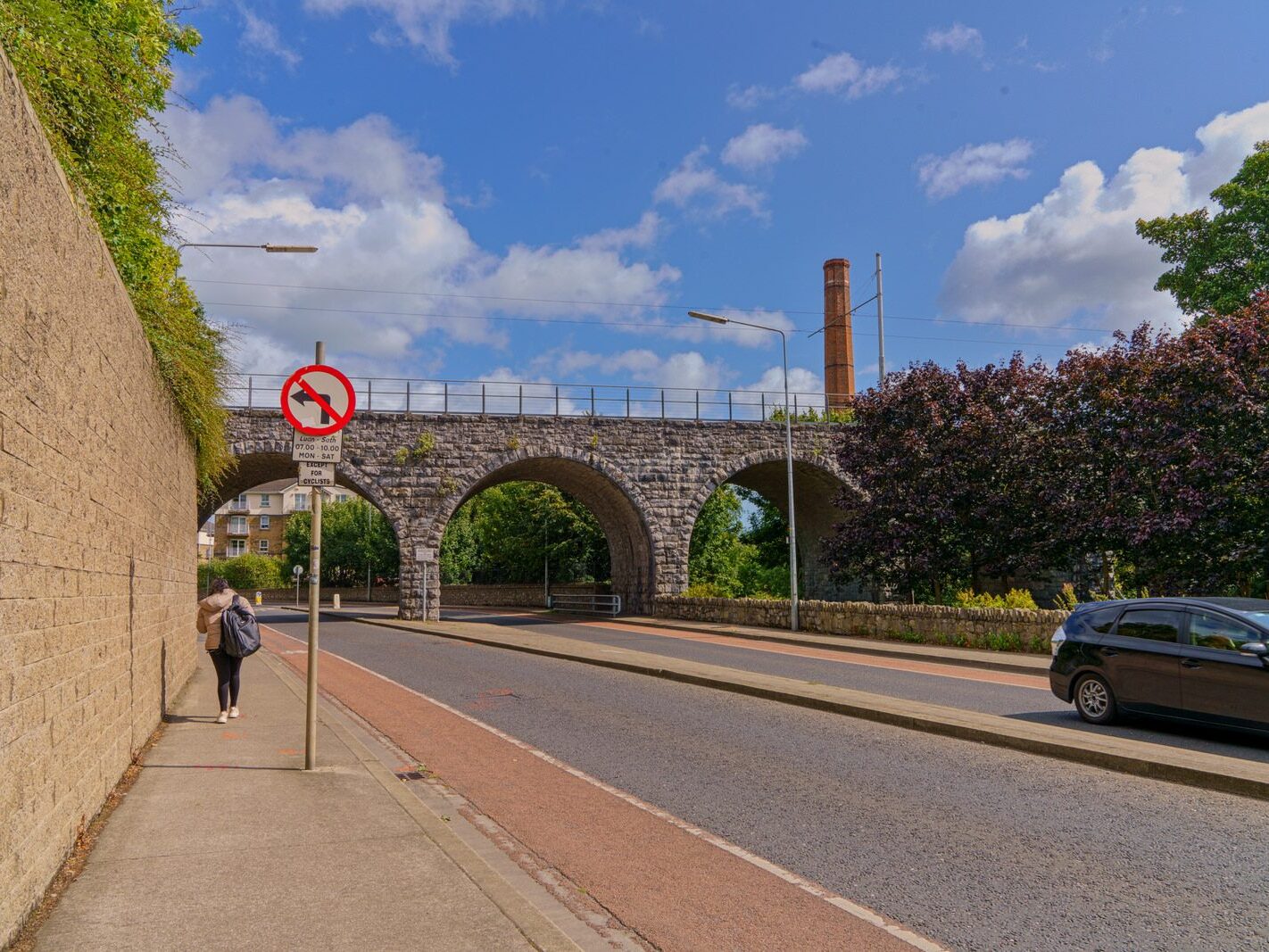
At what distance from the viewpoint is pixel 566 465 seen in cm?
3619

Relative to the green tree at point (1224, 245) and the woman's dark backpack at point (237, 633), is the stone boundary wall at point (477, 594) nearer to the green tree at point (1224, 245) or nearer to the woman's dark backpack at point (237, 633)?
the green tree at point (1224, 245)

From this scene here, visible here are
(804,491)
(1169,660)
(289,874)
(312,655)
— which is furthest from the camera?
(804,491)

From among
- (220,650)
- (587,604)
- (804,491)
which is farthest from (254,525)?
(220,650)

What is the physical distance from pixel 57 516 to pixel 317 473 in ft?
10.5

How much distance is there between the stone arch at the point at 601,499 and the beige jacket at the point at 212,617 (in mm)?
23142

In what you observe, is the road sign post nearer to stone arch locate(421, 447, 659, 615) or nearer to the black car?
the black car

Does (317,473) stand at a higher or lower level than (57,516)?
higher

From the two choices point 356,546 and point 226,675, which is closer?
point 226,675

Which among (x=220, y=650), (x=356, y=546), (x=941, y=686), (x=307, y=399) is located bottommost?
(x=941, y=686)

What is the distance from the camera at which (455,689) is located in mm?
14391

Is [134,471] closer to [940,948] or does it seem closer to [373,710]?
[373,710]

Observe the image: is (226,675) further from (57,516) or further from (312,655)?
(57,516)

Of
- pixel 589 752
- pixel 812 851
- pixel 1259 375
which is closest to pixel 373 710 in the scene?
pixel 589 752

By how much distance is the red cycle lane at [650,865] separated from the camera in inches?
182
